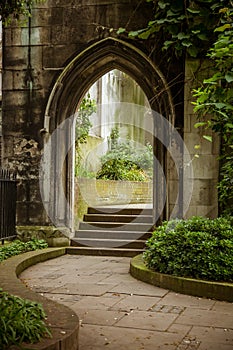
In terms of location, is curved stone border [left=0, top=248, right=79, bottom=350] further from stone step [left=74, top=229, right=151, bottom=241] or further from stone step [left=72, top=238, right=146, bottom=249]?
stone step [left=74, top=229, right=151, bottom=241]

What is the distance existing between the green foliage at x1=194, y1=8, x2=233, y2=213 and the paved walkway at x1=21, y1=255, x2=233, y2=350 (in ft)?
6.30

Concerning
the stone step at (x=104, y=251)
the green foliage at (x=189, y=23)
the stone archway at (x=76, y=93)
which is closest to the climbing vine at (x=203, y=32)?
the green foliage at (x=189, y=23)

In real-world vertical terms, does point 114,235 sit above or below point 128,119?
below

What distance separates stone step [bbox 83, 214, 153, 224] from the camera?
1000cm

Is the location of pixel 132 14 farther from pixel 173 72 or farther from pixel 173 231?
pixel 173 231

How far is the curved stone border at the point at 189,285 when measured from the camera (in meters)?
5.49

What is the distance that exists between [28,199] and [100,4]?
11.9 feet

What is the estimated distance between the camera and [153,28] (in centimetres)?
755

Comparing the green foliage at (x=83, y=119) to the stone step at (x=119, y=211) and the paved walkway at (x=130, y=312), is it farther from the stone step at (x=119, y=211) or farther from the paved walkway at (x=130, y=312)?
the paved walkway at (x=130, y=312)

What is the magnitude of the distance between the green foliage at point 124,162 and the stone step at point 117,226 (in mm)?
5174

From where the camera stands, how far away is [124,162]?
55.3 feet

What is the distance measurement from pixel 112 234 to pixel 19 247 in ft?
6.31

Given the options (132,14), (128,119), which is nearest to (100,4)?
(132,14)

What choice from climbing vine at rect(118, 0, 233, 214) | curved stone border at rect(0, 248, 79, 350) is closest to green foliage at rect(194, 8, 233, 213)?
climbing vine at rect(118, 0, 233, 214)
